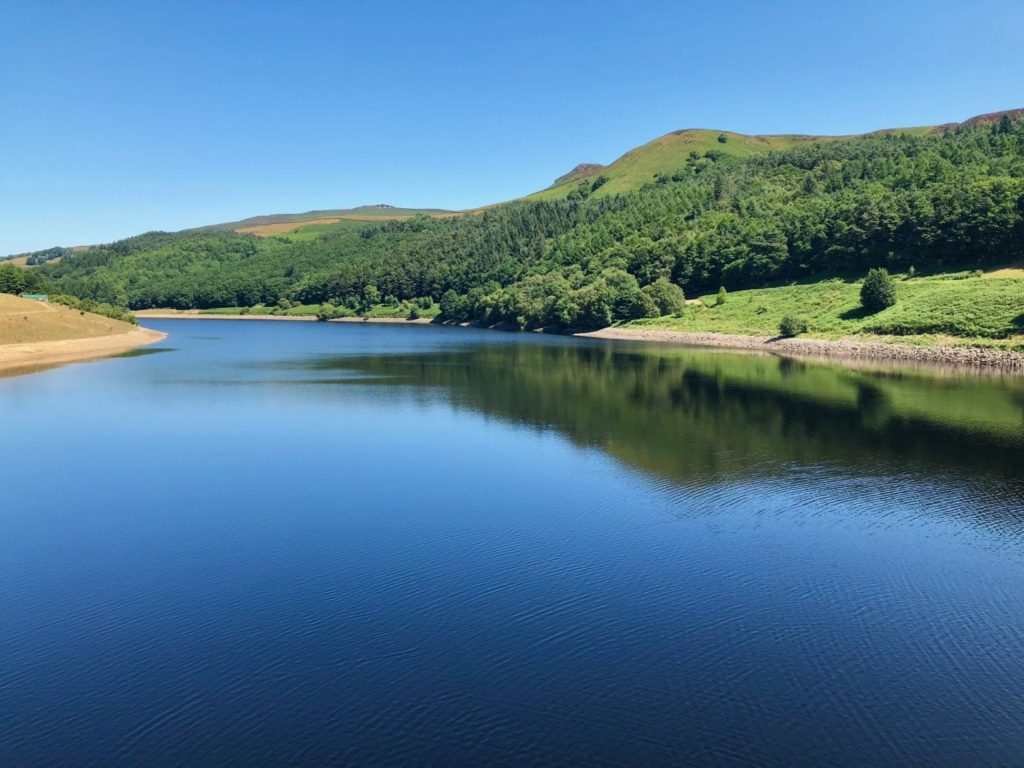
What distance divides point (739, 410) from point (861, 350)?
40068 millimetres

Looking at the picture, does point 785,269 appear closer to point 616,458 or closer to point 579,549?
point 616,458

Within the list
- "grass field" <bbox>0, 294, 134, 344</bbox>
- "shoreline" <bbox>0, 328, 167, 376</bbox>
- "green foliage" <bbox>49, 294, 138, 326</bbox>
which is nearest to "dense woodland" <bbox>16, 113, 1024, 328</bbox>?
"green foliage" <bbox>49, 294, 138, 326</bbox>

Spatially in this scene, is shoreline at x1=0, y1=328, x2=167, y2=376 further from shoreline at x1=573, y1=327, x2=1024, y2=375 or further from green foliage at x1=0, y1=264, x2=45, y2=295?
shoreline at x1=573, y1=327, x2=1024, y2=375

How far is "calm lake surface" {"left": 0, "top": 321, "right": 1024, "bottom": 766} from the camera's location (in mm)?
12852

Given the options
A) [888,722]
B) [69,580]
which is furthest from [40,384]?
[888,722]

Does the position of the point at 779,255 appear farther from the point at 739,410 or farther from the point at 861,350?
the point at 739,410

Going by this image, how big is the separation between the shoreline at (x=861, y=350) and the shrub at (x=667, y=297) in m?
6.99

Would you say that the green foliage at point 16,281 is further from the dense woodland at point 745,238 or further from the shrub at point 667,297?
the shrub at point 667,297

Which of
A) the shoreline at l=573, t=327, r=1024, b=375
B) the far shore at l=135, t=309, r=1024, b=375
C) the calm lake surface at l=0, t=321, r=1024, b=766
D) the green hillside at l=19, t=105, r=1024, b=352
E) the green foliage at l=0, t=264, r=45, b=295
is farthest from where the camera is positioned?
the green foliage at l=0, t=264, r=45, b=295

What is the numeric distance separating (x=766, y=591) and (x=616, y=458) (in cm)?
1521

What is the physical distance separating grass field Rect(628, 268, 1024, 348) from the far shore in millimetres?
1496

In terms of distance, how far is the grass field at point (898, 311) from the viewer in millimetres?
71312

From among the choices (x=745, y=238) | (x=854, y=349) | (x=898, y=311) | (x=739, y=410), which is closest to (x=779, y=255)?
(x=745, y=238)

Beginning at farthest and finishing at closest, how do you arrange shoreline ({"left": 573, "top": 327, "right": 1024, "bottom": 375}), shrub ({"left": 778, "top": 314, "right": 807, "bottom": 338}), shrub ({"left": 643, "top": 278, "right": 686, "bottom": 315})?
shrub ({"left": 643, "top": 278, "right": 686, "bottom": 315}), shrub ({"left": 778, "top": 314, "right": 807, "bottom": 338}), shoreline ({"left": 573, "top": 327, "right": 1024, "bottom": 375})
